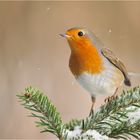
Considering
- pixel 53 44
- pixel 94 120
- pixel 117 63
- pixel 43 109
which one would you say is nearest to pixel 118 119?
pixel 94 120

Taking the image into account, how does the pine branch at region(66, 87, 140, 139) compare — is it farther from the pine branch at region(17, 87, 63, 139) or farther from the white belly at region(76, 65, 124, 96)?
the white belly at region(76, 65, 124, 96)

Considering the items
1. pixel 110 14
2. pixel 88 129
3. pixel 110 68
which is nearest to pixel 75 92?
pixel 110 14

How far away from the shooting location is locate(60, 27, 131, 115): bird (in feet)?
6.23

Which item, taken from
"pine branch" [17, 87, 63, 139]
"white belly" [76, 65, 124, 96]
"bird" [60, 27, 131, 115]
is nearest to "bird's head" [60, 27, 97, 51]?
"bird" [60, 27, 131, 115]

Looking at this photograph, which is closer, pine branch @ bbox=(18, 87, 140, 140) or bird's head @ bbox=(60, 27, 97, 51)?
pine branch @ bbox=(18, 87, 140, 140)

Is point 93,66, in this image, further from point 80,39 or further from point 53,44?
point 53,44

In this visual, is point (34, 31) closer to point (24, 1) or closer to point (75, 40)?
point (24, 1)

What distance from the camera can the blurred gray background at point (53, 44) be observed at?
385 cm

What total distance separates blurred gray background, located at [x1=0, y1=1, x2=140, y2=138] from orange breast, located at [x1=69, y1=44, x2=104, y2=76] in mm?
1706

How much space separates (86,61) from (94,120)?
2.02 ft

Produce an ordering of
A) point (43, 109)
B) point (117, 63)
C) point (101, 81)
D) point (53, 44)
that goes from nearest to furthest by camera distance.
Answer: point (43, 109) → point (101, 81) → point (117, 63) → point (53, 44)

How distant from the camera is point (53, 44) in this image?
13.6 ft

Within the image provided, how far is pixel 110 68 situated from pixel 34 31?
217 centimetres

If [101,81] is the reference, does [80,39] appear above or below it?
above
